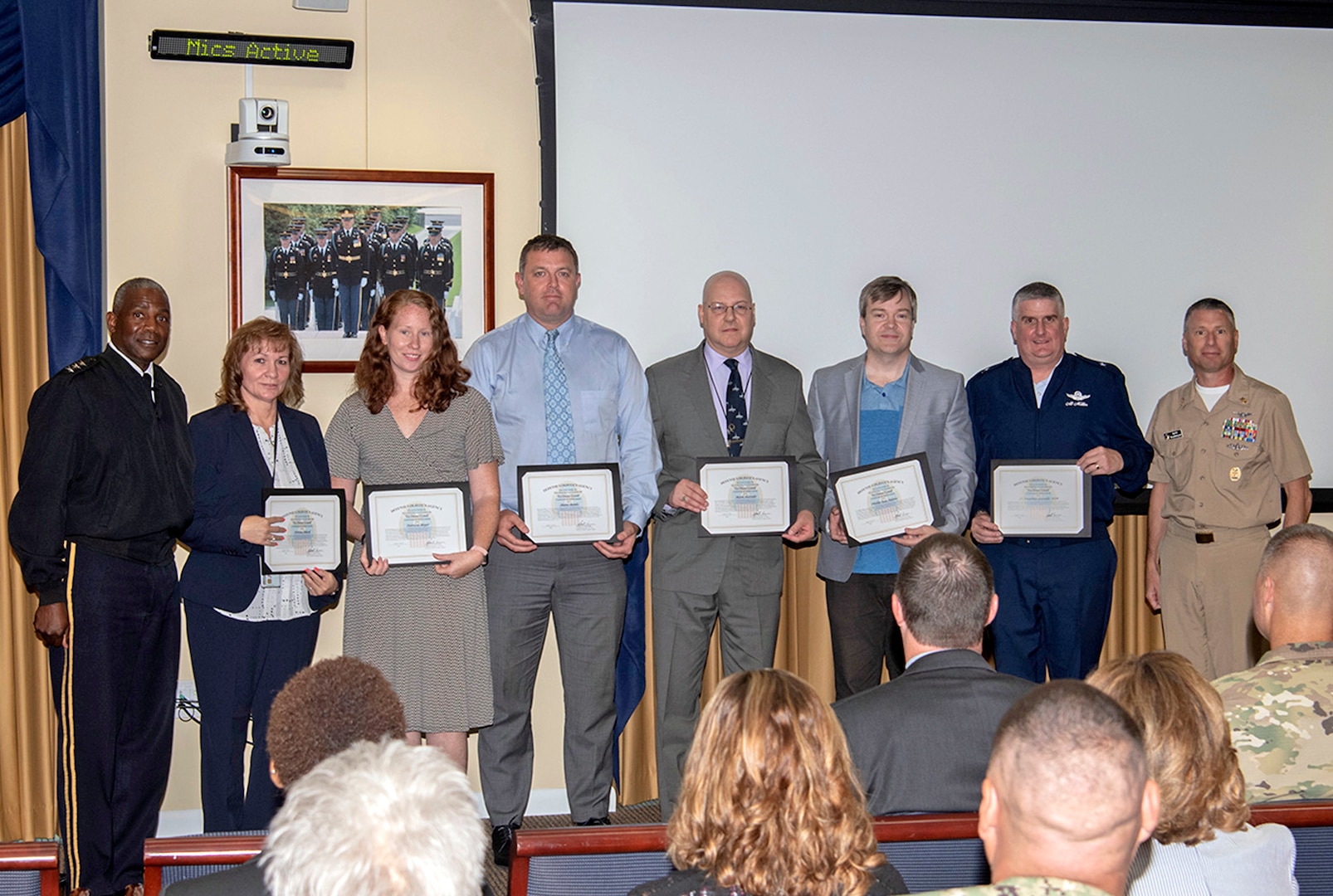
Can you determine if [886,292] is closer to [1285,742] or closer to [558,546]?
[558,546]

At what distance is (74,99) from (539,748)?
2.93 metres

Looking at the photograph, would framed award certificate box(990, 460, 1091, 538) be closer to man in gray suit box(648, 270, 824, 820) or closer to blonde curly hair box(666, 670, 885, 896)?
man in gray suit box(648, 270, 824, 820)

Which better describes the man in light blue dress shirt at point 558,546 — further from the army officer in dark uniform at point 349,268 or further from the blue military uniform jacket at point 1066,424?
the blue military uniform jacket at point 1066,424

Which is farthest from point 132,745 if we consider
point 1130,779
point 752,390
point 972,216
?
point 972,216

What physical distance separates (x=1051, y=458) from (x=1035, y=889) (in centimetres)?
343

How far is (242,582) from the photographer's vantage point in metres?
3.81

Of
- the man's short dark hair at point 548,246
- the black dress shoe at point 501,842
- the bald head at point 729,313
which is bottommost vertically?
the black dress shoe at point 501,842

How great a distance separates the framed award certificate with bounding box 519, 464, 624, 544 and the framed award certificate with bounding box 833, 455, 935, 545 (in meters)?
0.85

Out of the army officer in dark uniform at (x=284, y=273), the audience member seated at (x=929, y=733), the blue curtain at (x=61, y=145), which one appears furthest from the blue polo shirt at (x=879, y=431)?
the blue curtain at (x=61, y=145)

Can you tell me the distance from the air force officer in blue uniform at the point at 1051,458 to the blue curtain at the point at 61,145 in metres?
3.29

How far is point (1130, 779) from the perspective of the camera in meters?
1.34

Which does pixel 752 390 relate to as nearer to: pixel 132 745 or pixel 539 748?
pixel 539 748

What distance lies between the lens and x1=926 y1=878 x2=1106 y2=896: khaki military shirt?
1.25m

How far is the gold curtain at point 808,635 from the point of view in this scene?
4.71m
